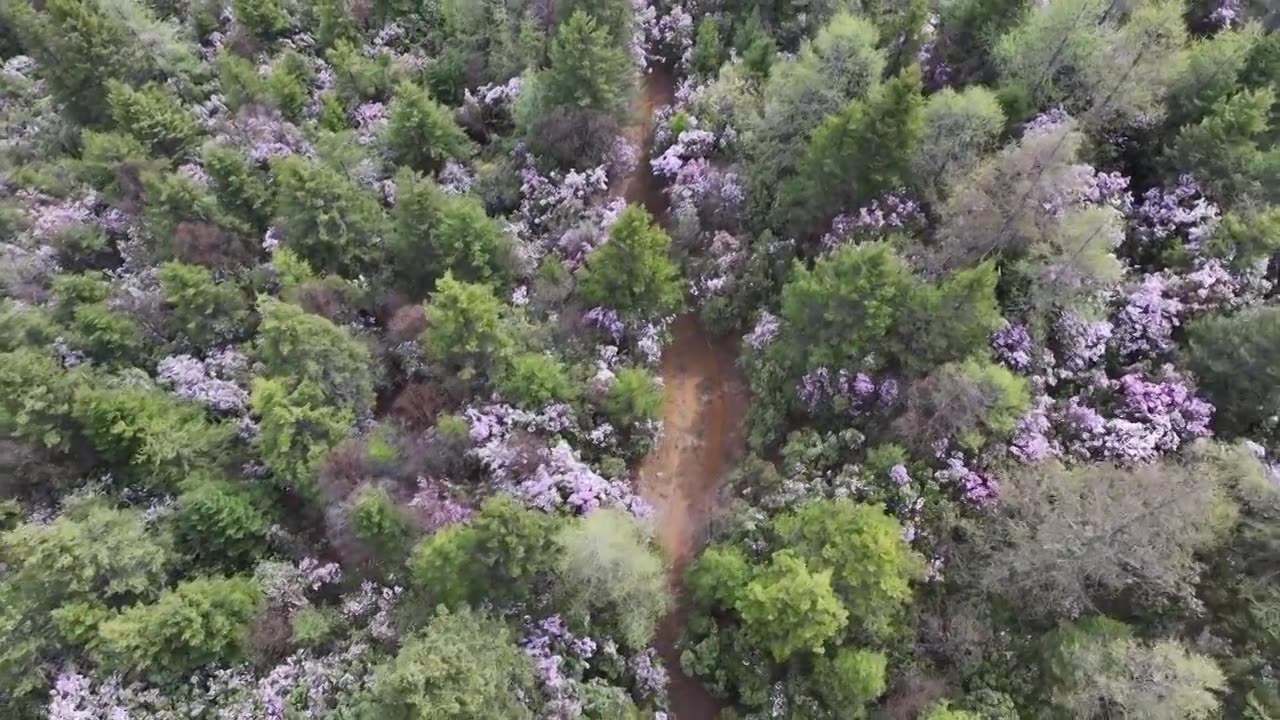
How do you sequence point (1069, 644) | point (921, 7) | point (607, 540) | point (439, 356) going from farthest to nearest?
point (921, 7), point (439, 356), point (607, 540), point (1069, 644)

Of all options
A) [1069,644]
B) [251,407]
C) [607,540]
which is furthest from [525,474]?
[1069,644]

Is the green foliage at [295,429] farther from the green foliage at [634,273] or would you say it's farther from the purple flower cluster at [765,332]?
the purple flower cluster at [765,332]

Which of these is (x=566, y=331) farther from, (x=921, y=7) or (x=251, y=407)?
(x=921, y=7)

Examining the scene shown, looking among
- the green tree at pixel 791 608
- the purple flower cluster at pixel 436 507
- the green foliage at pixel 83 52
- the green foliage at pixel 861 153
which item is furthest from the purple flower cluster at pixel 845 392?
the green foliage at pixel 83 52

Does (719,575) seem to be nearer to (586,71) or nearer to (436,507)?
(436,507)

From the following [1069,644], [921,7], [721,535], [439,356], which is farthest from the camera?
[921,7]

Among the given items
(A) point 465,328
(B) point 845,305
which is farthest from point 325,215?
(B) point 845,305
